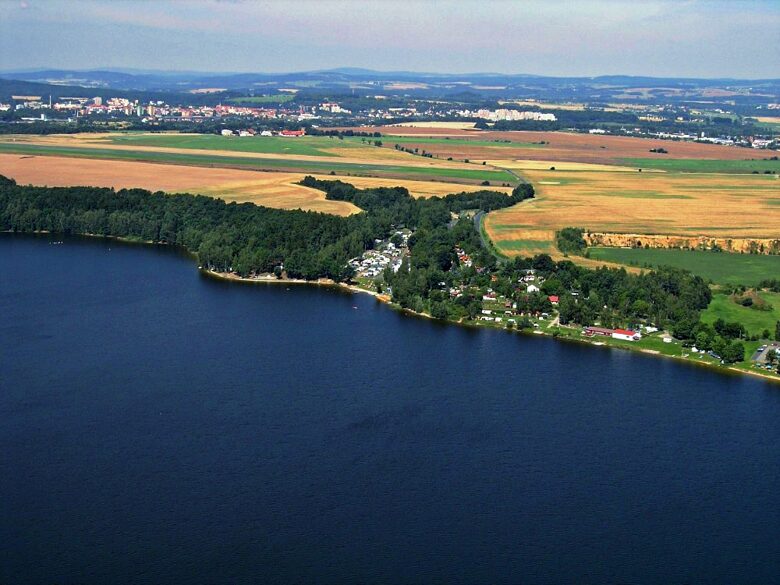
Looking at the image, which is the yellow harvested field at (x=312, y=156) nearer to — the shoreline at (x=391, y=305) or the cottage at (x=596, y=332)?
the shoreline at (x=391, y=305)

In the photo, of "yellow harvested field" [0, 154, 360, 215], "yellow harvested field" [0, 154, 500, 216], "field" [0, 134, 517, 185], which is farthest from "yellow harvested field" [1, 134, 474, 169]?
"yellow harvested field" [0, 154, 360, 215]

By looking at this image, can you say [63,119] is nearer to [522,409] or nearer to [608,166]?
[608,166]

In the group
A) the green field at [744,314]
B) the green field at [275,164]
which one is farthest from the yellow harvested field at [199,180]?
the green field at [744,314]

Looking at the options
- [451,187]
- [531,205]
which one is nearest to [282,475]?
[531,205]

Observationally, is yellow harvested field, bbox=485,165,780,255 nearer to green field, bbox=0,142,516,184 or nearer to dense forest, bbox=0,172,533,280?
dense forest, bbox=0,172,533,280

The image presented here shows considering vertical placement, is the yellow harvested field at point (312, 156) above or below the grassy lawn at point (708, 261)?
above

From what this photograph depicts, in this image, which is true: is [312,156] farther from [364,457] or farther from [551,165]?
[364,457]

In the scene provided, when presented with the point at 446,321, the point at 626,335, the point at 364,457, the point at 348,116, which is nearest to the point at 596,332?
the point at 626,335
